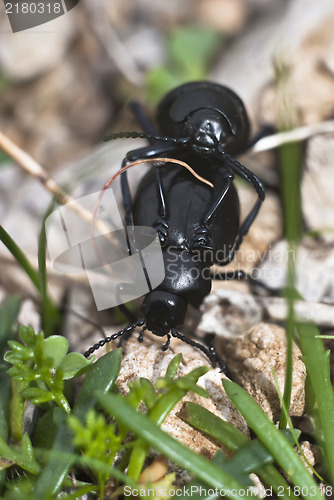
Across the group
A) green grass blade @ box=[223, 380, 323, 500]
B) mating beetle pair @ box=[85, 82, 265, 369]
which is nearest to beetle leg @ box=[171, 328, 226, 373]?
mating beetle pair @ box=[85, 82, 265, 369]

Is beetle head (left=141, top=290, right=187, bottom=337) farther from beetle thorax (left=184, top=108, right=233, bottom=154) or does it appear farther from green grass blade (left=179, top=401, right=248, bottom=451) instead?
beetle thorax (left=184, top=108, right=233, bottom=154)

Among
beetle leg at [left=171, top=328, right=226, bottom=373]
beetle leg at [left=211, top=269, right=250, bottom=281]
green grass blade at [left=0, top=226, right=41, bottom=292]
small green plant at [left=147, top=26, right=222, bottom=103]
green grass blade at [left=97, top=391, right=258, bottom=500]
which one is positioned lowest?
green grass blade at [left=97, top=391, right=258, bottom=500]

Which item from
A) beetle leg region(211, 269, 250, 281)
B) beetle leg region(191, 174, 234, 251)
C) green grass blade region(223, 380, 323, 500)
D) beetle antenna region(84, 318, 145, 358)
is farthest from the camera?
beetle leg region(211, 269, 250, 281)

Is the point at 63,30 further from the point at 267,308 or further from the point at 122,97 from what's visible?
the point at 267,308

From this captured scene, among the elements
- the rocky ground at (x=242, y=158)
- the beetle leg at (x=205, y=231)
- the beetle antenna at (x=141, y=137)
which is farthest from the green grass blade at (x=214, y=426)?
the beetle antenna at (x=141, y=137)

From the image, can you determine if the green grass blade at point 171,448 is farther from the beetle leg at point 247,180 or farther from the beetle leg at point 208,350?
the beetle leg at point 247,180

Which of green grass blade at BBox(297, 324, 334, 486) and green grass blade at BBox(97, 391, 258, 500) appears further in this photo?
green grass blade at BBox(297, 324, 334, 486)

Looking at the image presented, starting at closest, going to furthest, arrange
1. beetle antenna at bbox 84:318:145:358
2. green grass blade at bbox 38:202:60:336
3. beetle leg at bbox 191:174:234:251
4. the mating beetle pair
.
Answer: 1. green grass blade at bbox 38:202:60:336
2. beetle antenna at bbox 84:318:145:358
3. the mating beetle pair
4. beetle leg at bbox 191:174:234:251
